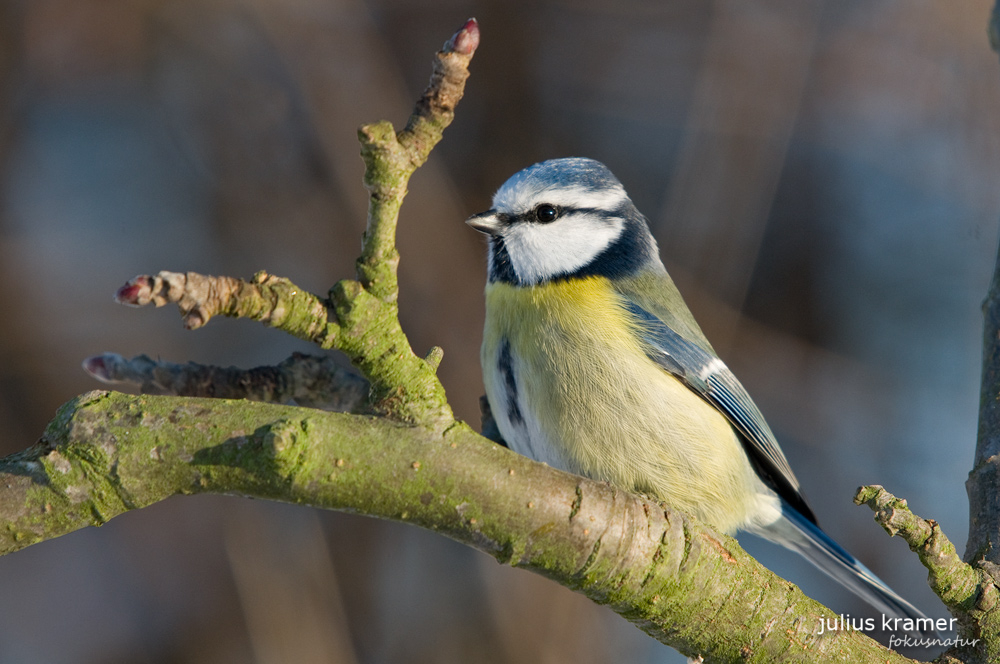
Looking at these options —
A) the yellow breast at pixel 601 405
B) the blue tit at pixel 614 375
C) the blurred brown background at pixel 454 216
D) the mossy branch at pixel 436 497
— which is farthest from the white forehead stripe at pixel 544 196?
the blurred brown background at pixel 454 216

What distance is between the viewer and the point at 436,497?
3.21ft

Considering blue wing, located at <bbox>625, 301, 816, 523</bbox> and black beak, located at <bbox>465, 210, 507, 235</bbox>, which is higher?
black beak, located at <bbox>465, 210, 507, 235</bbox>

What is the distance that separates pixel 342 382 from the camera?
156cm

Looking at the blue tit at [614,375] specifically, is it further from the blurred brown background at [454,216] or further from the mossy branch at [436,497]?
the blurred brown background at [454,216]

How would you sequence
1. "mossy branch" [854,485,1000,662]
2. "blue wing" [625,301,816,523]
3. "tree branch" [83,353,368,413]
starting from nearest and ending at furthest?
1. "mossy branch" [854,485,1000,662]
2. "tree branch" [83,353,368,413]
3. "blue wing" [625,301,816,523]

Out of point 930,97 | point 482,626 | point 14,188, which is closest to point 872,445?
point 930,97

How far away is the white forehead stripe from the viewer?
6.00ft

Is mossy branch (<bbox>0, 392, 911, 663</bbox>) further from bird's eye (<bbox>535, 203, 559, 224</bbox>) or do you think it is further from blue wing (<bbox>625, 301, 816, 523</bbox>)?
bird's eye (<bbox>535, 203, 559, 224</bbox>)

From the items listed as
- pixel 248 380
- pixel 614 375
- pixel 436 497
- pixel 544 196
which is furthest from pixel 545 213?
pixel 436 497

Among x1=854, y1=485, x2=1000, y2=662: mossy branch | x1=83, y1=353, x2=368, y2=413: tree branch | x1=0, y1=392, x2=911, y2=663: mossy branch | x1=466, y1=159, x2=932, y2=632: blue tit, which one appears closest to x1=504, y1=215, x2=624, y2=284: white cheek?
x1=466, y1=159, x2=932, y2=632: blue tit

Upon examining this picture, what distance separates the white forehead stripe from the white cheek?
4cm

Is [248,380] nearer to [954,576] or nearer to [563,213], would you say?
[563,213]

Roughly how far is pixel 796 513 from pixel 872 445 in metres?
1.68

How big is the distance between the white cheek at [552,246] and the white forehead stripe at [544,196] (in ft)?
0.12
